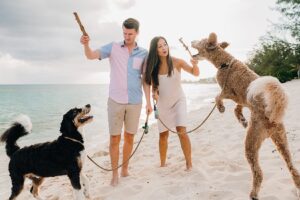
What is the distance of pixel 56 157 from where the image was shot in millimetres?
4617

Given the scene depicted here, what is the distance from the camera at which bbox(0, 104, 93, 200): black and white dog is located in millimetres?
4605

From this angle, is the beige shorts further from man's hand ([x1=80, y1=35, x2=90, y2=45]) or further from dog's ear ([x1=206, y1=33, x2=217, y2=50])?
dog's ear ([x1=206, y1=33, x2=217, y2=50])

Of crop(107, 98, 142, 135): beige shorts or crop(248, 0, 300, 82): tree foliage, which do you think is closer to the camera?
crop(107, 98, 142, 135): beige shorts

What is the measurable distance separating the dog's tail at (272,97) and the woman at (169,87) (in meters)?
2.25

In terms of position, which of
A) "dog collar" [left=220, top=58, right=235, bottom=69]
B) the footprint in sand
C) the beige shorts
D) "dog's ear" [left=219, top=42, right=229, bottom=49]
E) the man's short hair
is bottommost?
the footprint in sand

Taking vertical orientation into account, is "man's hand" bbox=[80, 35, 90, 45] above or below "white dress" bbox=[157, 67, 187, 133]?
above

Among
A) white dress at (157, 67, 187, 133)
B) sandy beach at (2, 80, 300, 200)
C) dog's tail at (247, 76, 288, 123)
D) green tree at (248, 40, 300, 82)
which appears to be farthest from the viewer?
green tree at (248, 40, 300, 82)

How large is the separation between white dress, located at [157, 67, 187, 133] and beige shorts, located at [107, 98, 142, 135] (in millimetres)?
569

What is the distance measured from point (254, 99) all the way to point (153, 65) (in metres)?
2.44

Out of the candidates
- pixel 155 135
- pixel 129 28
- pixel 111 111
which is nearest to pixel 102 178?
pixel 111 111

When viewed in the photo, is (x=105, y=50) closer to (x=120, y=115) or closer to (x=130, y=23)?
(x=130, y=23)

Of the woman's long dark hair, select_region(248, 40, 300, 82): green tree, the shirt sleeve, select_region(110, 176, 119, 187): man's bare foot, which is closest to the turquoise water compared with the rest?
the shirt sleeve

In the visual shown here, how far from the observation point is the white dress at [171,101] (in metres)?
5.70

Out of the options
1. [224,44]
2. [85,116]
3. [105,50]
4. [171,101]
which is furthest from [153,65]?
[224,44]
